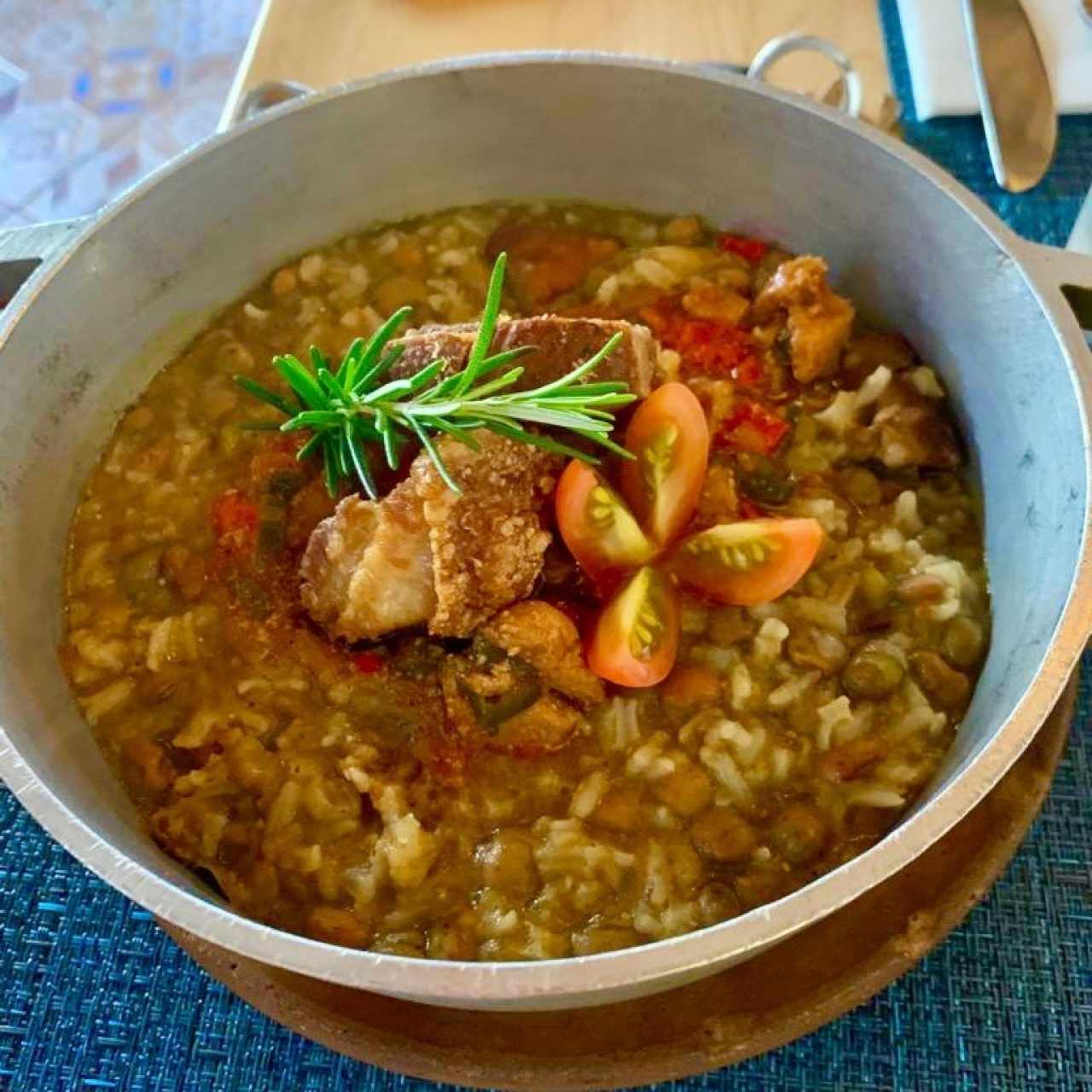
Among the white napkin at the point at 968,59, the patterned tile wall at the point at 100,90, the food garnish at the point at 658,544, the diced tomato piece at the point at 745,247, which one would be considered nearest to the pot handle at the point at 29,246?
the food garnish at the point at 658,544

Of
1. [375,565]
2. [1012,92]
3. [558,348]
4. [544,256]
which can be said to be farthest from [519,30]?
[375,565]

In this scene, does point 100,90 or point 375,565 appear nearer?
point 375,565

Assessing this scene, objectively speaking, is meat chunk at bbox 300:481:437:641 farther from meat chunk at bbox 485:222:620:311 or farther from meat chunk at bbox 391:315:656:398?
meat chunk at bbox 485:222:620:311

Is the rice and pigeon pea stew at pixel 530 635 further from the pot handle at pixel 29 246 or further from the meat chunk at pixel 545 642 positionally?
the pot handle at pixel 29 246

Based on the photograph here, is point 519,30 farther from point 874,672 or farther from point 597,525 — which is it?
point 874,672

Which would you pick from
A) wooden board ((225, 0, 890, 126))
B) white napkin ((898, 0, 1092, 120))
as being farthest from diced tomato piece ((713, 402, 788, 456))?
wooden board ((225, 0, 890, 126))
